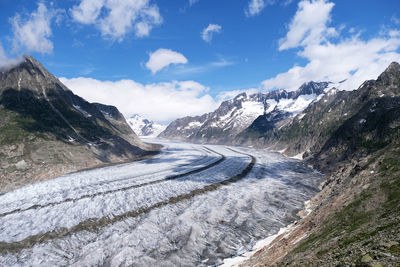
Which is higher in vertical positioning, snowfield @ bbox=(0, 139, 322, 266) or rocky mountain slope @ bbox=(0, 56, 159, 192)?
rocky mountain slope @ bbox=(0, 56, 159, 192)

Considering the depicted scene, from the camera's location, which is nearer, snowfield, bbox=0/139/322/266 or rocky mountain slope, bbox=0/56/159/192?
snowfield, bbox=0/139/322/266

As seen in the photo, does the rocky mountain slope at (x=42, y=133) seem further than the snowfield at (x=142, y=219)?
Yes

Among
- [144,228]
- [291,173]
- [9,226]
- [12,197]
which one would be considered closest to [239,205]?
[144,228]

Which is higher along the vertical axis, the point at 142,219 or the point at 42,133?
the point at 42,133

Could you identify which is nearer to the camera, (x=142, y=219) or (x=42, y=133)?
(x=142, y=219)
